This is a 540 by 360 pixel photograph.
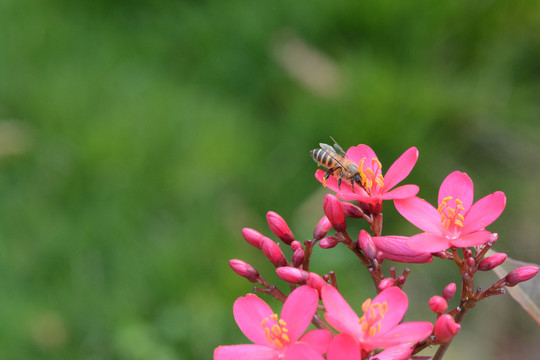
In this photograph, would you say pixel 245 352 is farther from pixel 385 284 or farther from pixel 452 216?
pixel 452 216

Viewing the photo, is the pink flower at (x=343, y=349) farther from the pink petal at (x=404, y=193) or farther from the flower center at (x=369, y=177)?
the flower center at (x=369, y=177)

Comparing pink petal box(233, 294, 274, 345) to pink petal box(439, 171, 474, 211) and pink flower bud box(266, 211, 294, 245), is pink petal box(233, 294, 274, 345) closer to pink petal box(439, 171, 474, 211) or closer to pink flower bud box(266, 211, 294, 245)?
pink flower bud box(266, 211, 294, 245)

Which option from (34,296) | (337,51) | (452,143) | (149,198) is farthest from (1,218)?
(452,143)

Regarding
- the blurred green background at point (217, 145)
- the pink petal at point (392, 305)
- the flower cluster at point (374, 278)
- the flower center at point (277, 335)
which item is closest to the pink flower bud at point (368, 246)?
the flower cluster at point (374, 278)

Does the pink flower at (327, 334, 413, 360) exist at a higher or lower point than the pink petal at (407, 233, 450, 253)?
lower

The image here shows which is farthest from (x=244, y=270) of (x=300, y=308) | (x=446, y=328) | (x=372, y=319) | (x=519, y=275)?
(x=519, y=275)

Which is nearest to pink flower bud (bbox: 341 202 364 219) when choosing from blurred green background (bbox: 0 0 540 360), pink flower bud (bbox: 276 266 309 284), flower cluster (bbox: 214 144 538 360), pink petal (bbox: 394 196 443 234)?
flower cluster (bbox: 214 144 538 360)
